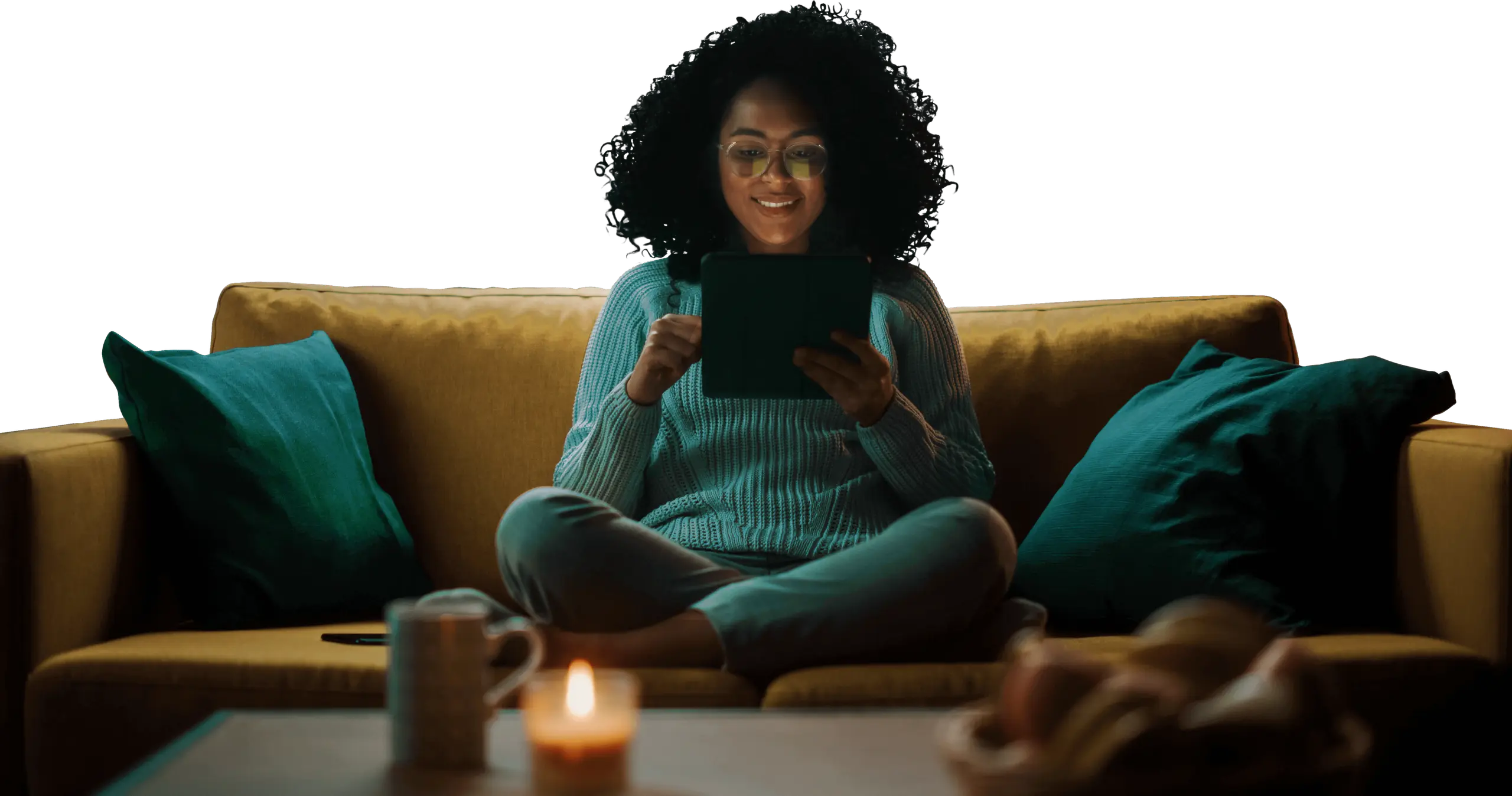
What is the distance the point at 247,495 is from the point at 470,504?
384mm

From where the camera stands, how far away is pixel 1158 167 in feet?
8.51

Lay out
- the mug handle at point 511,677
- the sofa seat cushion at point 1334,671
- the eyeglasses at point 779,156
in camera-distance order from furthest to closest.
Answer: the eyeglasses at point 779,156
the sofa seat cushion at point 1334,671
the mug handle at point 511,677

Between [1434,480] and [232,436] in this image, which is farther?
[232,436]

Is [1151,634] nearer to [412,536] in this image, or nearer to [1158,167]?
[412,536]

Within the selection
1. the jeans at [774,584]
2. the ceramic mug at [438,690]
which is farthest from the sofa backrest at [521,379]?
the ceramic mug at [438,690]

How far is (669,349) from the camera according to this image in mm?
1850

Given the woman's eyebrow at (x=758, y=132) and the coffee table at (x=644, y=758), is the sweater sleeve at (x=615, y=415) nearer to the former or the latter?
the woman's eyebrow at (x=758, y=132)

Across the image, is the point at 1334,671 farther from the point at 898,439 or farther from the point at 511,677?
the point at 511,677

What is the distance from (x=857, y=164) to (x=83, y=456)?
1.25m

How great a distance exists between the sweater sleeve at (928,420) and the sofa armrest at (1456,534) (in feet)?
1.90

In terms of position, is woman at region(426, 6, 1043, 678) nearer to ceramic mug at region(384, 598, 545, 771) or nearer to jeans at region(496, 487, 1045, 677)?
jeans at region(496, 487, 1045, 677)

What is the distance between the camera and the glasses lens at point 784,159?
205 cm

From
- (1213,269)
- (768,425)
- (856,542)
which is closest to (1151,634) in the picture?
(856,542)

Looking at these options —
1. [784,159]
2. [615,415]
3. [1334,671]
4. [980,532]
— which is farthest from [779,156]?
[1334,671]
